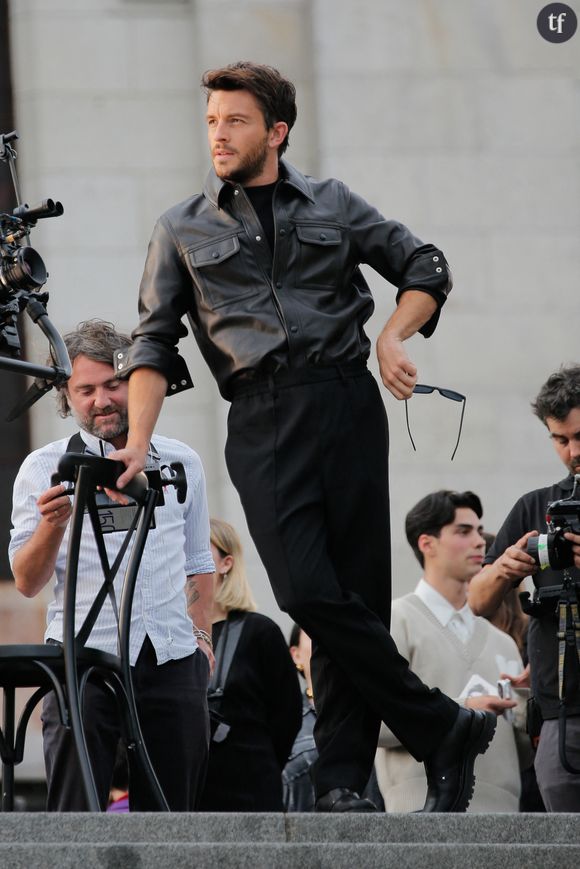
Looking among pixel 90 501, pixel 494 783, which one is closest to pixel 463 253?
pixel 494 783

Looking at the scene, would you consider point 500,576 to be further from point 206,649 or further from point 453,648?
point 453,648

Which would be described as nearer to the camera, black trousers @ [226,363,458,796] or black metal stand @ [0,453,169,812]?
black metal stand @ [0,453,169,812]

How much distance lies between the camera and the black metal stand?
413 centimetres

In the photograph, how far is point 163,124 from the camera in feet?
29.0

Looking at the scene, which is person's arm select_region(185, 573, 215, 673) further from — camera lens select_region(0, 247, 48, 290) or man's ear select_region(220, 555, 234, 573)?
camera lens select_region(0, 247, 48, 290)

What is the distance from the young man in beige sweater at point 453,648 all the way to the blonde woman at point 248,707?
0.36m

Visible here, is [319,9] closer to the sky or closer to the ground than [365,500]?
closer to the sky

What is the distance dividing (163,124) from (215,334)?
167 inches

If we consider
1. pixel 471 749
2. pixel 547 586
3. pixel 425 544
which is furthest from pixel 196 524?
pixel 425 544

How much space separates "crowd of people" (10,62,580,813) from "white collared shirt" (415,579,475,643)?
3.46ft

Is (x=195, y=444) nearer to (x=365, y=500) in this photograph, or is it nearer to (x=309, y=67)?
(x=309, y=67)

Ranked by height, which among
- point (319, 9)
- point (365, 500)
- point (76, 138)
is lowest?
point (365, 500)

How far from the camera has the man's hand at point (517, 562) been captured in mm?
5367

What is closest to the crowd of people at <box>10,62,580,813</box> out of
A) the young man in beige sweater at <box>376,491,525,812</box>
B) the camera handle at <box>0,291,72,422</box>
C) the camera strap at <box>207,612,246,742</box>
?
the camera handle at <box>0,291,72,422</box>
